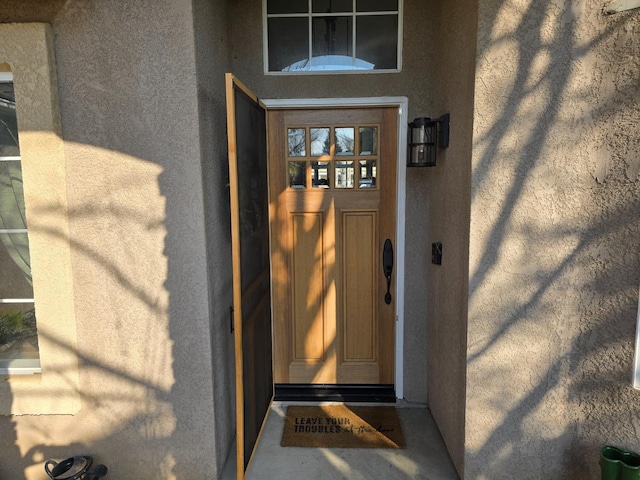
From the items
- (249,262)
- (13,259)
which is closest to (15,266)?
(13,259)

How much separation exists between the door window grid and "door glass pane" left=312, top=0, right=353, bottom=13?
82 centimetres

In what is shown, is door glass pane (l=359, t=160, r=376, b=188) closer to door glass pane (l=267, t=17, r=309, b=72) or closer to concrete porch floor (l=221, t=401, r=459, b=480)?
door glass pane (l=267, t=17, r=309, b=72)

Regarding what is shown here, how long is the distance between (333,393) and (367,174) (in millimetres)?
1773

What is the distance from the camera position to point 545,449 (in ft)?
6.73

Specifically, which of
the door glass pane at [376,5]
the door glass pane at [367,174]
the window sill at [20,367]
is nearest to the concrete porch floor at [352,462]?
the window sill at [20,367]

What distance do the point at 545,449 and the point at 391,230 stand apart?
1.62 meters

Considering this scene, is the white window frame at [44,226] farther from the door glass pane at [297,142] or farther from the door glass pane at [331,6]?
the door glass pane at [331,6]

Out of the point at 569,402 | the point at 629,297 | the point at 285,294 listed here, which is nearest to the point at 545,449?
the point at 569,402

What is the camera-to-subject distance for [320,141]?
2836 millimetres

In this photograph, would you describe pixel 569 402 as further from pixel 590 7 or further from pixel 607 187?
pixel 590 7

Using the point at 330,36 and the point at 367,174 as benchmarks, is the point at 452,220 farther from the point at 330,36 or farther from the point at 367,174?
the point at 330,36

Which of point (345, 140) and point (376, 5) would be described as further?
point (345, 140)

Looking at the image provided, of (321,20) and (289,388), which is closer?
(321,20)

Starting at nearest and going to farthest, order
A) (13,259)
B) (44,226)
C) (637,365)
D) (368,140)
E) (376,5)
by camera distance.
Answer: (637,365) → (44,226) → (13,259) → (376,5) → (368,140)
